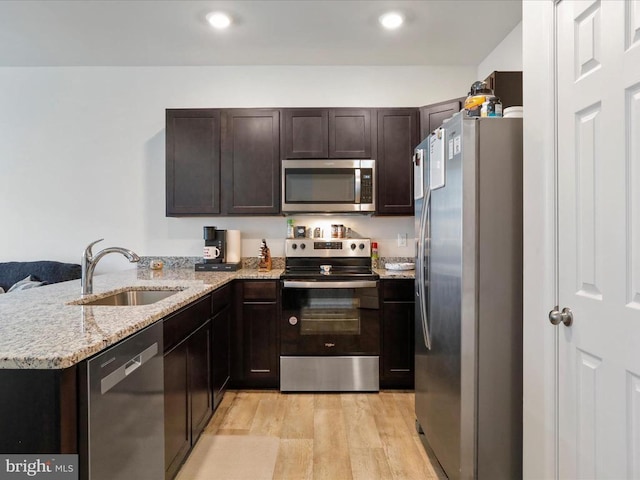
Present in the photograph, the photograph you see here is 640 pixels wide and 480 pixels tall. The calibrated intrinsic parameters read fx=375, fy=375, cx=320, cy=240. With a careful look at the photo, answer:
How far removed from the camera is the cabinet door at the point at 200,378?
204cm

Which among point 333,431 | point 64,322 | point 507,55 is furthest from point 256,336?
point 507,55

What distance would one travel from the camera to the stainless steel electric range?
9.68ft

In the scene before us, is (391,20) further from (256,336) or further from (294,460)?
(294,460)

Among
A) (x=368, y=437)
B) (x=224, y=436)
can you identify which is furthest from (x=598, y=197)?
(x=224, y=436)

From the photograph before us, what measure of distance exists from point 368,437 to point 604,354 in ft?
5.10

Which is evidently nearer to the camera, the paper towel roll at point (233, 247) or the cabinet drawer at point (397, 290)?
the cabinet drawer at point (397, 290)

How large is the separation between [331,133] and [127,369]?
96.4 inches

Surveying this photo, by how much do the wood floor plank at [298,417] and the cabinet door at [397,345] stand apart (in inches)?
25.1

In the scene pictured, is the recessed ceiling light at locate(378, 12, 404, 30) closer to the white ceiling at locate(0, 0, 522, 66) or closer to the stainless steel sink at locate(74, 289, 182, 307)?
the white ceiling at locate(0, 0, 522, 66)

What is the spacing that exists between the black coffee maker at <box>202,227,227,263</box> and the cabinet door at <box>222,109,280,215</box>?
33cm

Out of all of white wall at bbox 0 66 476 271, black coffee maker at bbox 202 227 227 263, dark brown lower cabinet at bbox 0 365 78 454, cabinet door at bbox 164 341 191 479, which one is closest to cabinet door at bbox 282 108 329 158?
white wall at bbox 0 66 476 271

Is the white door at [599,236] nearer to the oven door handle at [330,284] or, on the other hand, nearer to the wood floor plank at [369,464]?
the wood floor plank at [369,464]

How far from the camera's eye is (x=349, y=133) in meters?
3.20

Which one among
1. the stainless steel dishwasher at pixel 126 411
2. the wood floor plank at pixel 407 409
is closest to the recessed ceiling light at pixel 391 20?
the stainless steel dishwasher at pixel 126 411
